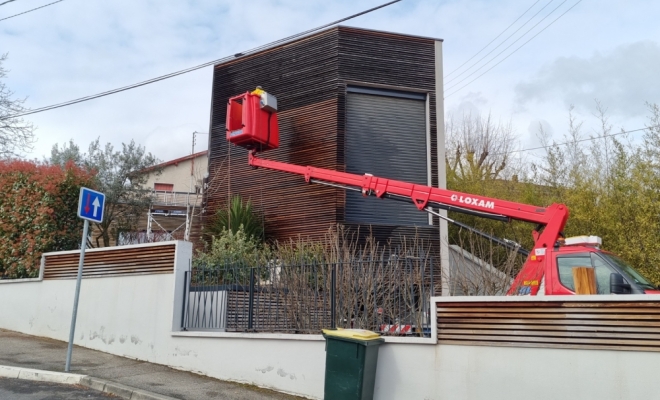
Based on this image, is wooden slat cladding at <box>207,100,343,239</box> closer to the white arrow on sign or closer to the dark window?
the dark window

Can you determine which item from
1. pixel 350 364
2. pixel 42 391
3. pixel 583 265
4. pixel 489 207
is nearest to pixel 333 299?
pixel 350 364

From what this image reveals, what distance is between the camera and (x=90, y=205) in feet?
30.1

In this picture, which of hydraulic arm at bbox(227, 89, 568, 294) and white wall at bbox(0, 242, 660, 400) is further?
hydraulic arm at bbox(227, 89, 568, 294)

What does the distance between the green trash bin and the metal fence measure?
71 cm

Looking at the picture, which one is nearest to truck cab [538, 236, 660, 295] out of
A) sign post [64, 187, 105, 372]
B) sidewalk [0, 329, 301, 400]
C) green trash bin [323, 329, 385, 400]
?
green trash bin [323, 329, 385, 400]

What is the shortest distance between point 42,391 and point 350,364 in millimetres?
4228

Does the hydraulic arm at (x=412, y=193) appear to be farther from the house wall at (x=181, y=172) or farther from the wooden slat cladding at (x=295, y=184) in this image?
the house wall at (x=181, y=172)

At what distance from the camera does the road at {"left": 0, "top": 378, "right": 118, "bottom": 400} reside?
24.1ft

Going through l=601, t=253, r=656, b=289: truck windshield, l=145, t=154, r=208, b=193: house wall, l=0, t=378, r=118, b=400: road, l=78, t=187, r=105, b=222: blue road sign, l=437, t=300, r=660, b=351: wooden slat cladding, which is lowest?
l=0, t=378, r=118, b=400: road

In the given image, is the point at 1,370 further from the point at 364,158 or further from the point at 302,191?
the point at 364,158

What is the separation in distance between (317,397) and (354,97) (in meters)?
9.01

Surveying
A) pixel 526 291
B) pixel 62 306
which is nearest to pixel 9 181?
pixel 62 306

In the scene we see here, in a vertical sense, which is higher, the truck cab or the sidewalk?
the truck cab

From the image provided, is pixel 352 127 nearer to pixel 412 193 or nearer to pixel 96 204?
pixel 412 193
